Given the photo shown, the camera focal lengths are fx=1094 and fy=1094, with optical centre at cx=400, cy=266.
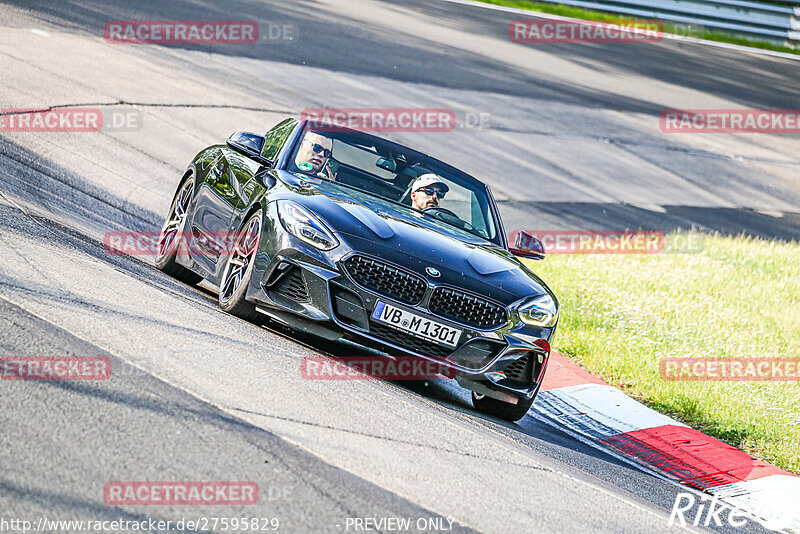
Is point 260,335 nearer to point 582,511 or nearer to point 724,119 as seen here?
point 582,511

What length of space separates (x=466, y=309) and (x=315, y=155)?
1.94 metres

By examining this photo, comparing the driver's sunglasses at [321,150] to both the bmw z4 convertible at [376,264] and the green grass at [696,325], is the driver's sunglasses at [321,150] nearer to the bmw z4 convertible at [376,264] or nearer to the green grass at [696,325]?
the bmw z4 convertible at [376,264]

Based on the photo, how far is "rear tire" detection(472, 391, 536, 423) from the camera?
7.02 meters

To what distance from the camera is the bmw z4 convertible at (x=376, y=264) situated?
6.45 m

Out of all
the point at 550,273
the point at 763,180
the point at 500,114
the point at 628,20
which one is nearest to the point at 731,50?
the point at 628,20

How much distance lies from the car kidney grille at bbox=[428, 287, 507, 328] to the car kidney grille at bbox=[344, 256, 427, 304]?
0.11 meters

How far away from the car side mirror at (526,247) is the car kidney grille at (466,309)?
52.5 inches

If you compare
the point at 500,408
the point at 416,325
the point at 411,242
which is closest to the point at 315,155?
the point at 411,242

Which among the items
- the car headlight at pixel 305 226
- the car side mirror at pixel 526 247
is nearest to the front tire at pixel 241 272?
the car headlight at pixel 305 226

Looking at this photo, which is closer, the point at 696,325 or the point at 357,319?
the point at 357,319

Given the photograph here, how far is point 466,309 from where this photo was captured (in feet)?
21.6

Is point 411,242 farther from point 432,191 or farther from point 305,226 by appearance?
point 432,191

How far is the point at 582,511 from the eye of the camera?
16.8 ft

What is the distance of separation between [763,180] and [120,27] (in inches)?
462
